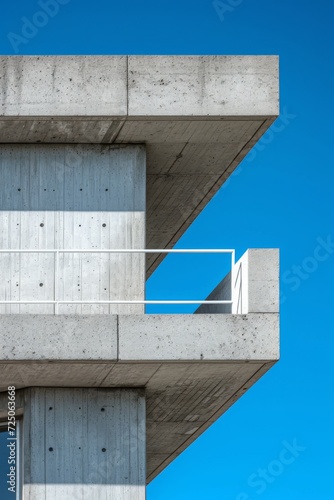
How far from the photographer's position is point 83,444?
17.5 metres

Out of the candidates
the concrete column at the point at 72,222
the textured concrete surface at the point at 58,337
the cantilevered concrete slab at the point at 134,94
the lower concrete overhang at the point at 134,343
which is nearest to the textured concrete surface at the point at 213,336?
the lower concrete overhang at the point at 134,343

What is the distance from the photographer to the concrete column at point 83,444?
17.3 meters

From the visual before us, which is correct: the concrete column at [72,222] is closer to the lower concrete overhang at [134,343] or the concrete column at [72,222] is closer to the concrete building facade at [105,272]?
the concrete building facade at [105,272]

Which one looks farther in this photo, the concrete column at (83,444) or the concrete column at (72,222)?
the concrete column at (72,222)

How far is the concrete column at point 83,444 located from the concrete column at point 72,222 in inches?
46.2

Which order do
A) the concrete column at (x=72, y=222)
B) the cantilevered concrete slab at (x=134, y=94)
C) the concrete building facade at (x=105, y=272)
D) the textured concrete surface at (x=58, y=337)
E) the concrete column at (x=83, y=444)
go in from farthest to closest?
the concrete column at (x=72, y=222), the cantilevered concrete slab at (x=134, y=94), the concrete column at (x=83, y=444), the concrete building facade at (x=105, y=272), the textured concrete surface at (x=58, y=337)

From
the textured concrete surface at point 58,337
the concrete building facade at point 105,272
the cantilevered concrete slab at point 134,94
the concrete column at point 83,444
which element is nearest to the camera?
the textured concrete surface at point 58,337

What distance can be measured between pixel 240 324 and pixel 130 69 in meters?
3.76

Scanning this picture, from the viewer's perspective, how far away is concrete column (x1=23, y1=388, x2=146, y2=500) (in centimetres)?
1734

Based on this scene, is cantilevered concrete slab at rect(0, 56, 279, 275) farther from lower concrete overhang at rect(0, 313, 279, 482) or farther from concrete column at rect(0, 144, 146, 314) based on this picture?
lower concrete overhang at rect(0, 313, 279, 482)

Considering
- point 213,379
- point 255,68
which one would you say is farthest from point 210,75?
point 213,379

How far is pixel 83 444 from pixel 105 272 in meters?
2.29

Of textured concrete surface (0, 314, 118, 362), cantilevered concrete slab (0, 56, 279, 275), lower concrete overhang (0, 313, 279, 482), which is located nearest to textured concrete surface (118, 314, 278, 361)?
lower concrete overhang (0, 313, 279, 482)

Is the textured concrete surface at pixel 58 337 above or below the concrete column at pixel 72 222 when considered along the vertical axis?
below
